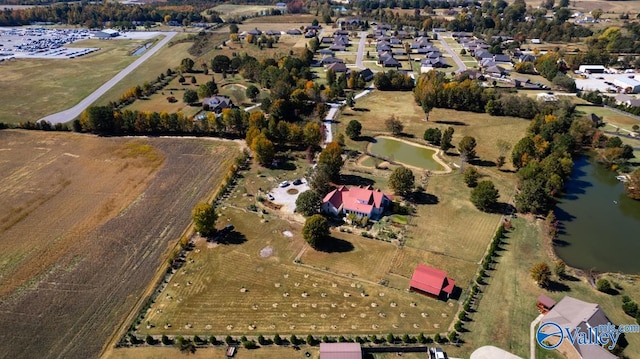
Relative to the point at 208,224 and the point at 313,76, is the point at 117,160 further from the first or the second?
the point at 313,76

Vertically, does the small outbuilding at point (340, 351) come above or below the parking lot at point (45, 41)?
below

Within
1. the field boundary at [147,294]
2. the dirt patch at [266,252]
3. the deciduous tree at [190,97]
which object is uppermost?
the deciduous tree at [190,97]

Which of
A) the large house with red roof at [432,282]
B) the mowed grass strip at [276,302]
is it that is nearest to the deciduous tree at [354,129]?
the mowed grass strip at [276,302]

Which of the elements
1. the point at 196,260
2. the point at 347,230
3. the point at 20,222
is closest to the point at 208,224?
the point at 196,260

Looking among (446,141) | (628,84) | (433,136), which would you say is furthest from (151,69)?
(628,84)

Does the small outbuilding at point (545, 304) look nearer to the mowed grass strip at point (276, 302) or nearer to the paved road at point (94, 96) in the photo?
the mowed grass strip at point (276, 302)

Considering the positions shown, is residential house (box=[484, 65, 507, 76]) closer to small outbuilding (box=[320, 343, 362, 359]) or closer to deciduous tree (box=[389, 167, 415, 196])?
deciduous tree (box=[389, 167, 415, 196])
